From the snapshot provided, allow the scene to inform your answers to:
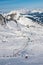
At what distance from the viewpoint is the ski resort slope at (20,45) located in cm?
756

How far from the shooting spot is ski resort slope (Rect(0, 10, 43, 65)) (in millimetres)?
7556

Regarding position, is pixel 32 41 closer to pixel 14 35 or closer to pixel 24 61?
pixel 14 35

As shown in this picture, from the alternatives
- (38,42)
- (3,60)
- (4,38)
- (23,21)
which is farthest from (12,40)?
(23,21)

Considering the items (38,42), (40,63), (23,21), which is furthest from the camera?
(23,21)

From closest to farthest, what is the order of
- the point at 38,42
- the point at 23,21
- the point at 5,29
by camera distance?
1. the point at 38,42
2. the point at 5,29
3. the point at 23,21

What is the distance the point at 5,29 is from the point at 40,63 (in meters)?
4.04

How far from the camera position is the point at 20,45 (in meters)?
8.80

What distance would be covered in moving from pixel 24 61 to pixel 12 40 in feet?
6.61

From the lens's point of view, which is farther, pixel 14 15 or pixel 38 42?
pixel 14 15

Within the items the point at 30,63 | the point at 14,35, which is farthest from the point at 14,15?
the point at 30,63

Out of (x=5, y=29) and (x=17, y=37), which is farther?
(x=5, y=29)

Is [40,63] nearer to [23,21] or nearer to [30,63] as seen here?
[30,63]

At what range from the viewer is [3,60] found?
7543 millimetres

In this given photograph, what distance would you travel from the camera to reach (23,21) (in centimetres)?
1295
